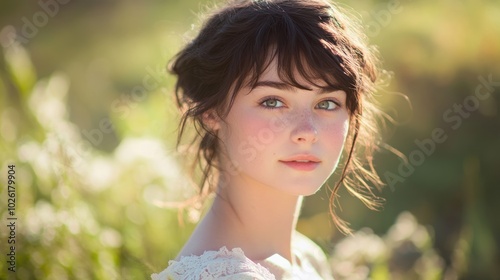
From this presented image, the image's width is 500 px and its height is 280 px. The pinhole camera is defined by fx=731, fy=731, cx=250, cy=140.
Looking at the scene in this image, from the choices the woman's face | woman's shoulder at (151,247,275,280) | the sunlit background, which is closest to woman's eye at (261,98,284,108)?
the woman's face

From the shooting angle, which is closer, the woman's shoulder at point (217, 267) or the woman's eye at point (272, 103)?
the woman's shoulder at point (217, 267)

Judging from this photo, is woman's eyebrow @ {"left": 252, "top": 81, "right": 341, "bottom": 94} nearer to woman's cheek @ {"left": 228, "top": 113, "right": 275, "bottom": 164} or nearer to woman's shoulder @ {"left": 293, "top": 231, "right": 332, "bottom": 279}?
woman's cheek @ {"left": 228, "top": 113, "right": 275, "bottom": 164}

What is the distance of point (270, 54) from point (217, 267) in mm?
530

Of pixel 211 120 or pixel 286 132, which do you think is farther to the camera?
pixel 211 120

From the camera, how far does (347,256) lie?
8.49 ft

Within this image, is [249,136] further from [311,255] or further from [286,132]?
[311,255]

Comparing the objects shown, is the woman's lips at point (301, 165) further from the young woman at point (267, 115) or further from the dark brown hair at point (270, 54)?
the dark brown hair at point (270, 54)

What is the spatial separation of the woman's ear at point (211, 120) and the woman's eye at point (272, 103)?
0.17 m

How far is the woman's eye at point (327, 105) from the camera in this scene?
72.1 inches

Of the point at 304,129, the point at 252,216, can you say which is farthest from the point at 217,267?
the point at 304,129

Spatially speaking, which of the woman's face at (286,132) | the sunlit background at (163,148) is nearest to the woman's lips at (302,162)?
the woman's face at (286,132)

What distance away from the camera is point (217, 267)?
1.64 m

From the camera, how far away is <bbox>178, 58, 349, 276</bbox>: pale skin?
176 centimetres

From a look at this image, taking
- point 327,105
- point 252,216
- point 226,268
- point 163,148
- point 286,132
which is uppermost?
point 163,148
